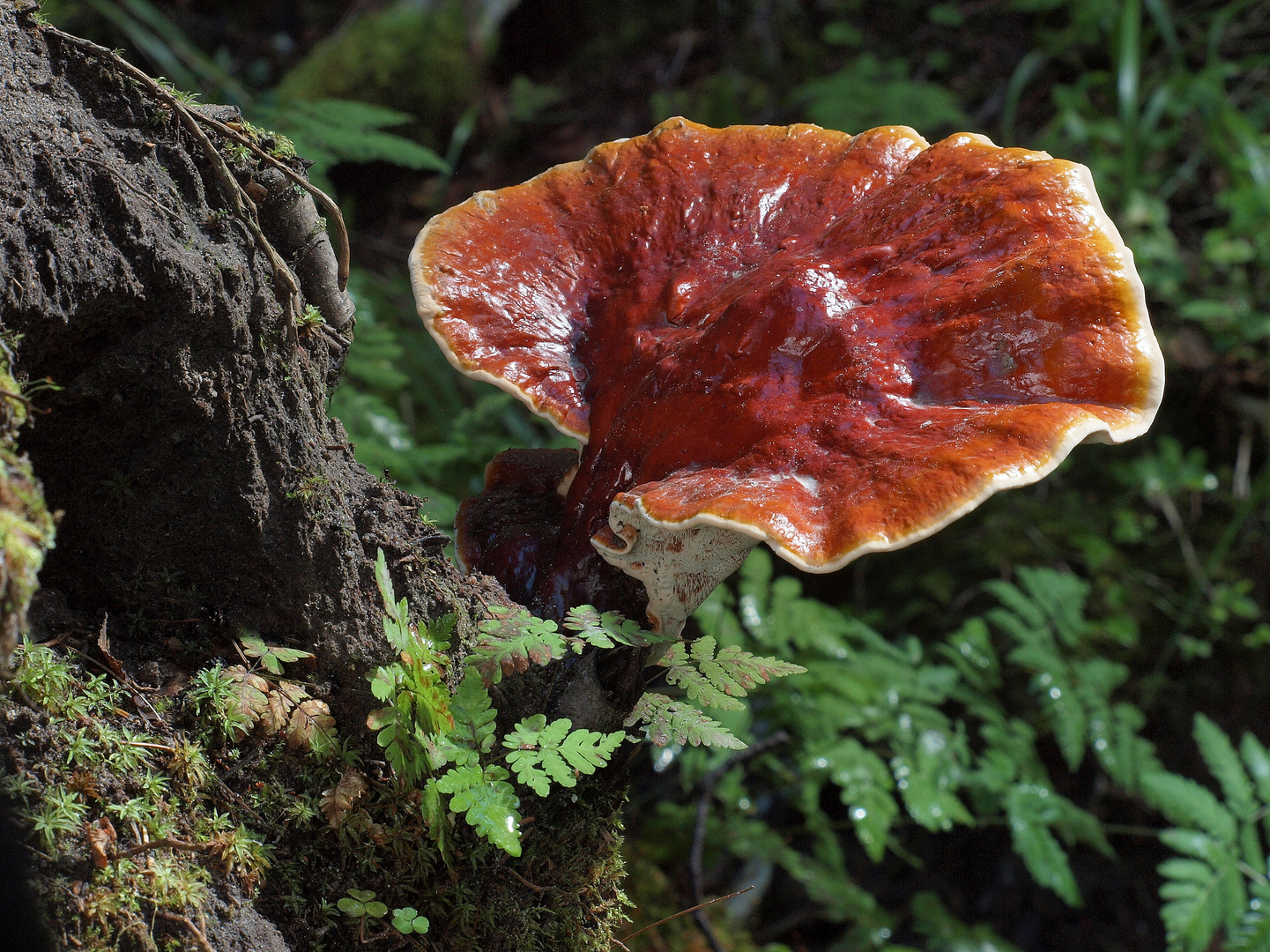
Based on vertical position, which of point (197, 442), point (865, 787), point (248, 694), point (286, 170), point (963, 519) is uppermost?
point (286, 170)

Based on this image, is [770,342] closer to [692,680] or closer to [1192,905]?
[692,680]

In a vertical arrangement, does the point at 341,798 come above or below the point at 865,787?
above

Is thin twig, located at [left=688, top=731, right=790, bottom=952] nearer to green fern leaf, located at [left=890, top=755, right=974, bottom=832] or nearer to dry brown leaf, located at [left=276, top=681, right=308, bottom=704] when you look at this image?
green fern leaf, located at [left=890, top=755, right=974, bottom=832]

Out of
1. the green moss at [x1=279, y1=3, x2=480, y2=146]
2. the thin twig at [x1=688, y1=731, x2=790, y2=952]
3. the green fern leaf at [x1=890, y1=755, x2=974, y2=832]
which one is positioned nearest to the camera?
the thin twig at [x1=688, y1=731, x2=790, y2=952]

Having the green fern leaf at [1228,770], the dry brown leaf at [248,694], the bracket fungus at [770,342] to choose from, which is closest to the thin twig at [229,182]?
the bracket fungus at [770,342]

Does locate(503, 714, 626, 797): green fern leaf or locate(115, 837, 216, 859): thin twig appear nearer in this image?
locate(115, 837, 216, 859): thin twig

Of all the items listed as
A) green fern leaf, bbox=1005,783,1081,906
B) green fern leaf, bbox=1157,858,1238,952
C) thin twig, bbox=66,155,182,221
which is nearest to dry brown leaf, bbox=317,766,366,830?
thin twig, bbox=66,155,182,221

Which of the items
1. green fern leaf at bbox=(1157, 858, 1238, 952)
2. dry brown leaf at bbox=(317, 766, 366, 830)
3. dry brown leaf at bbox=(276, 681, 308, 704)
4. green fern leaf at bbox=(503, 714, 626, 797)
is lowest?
green fern leaf at bbox=(1157, 858, 1238, 952)

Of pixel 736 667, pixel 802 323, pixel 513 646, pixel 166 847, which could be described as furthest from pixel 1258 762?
pixel 166 847
